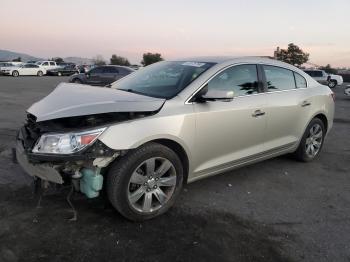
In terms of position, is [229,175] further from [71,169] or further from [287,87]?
[71,169]

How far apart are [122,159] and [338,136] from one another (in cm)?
661

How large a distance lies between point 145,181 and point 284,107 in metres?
2.46

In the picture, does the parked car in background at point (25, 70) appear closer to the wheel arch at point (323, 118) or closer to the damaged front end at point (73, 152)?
the wheel arch at point (323, 118)

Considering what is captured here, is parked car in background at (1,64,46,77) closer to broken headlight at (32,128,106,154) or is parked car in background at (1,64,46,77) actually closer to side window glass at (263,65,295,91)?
side window glass at (263,65,295,91)

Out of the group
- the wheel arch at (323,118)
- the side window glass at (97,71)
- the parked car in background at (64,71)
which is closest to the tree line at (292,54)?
the parked car in background at (64,71)

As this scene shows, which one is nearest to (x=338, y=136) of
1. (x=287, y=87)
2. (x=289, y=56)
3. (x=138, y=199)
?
(x=287, y=87)

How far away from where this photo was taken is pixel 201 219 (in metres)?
3.91

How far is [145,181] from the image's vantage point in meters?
3.75

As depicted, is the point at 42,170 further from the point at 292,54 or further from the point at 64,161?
the point at 292,54

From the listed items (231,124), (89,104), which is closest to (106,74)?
(231,124)

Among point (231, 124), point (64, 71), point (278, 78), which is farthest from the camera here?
point (64, 71)

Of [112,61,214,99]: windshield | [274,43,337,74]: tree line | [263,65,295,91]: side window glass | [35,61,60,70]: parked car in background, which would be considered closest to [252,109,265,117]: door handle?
[263,65,295,91]: side window glass

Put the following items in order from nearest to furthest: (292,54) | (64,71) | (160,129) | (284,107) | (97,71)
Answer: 1. (160,129)
2. (284,107)
3. (97,71)
4. (64,71)
5. (292,54)

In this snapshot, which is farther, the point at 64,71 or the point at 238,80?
the point at 64,71
